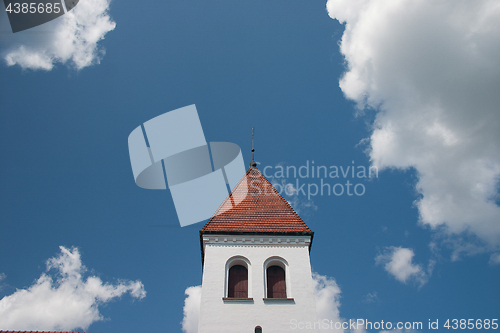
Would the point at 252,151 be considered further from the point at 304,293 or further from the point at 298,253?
the point at 304,293

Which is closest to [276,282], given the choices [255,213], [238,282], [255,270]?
[255,270]

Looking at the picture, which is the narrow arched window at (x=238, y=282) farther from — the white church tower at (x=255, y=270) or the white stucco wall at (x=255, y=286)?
the white stucco wall at (x=255, y=286)

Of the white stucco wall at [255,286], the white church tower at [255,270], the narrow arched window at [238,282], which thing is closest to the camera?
the white stucco wall at [255,286]

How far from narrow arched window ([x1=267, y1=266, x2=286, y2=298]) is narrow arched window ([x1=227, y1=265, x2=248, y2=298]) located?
103cm

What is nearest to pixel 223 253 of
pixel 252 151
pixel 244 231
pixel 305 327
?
pixel 244 231

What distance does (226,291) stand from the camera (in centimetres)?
1369

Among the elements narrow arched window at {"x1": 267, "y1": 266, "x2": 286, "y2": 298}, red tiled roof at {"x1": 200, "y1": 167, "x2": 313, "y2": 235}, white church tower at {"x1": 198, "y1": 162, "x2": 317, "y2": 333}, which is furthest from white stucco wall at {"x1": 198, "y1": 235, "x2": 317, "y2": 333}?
red tiled roof at {"x1": 200, "y1": 167, "x2": 313, "y2": 235}

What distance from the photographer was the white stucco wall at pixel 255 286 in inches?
495

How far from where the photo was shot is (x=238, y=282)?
14.2m

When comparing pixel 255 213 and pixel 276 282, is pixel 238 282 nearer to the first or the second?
pixel 276 282

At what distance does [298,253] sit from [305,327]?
3.26 m

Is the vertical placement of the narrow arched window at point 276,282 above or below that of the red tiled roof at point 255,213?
below

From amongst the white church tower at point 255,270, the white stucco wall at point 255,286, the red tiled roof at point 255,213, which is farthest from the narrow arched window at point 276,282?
the red tiled roof at point 255,213

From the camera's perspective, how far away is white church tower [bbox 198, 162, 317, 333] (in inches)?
500
